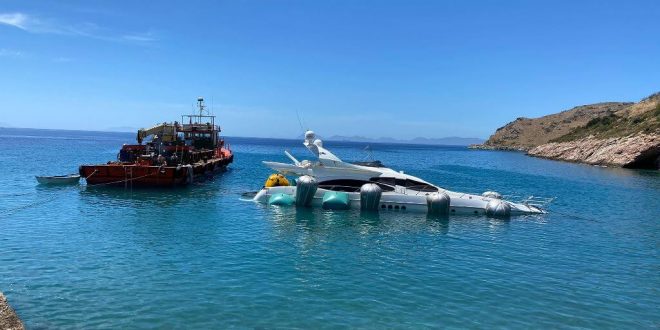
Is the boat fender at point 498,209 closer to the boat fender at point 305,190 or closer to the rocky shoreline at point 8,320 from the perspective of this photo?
the boat fender at point 305,190

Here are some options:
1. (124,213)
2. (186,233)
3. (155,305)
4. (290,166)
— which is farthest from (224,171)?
(155,305)

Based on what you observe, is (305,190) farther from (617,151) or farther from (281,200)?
(617,151)

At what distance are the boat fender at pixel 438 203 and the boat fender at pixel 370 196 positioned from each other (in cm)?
342

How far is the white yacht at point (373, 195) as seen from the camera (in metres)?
31.2

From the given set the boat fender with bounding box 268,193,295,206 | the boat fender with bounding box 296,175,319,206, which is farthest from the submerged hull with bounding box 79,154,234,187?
the boat fender with bounding box 296,175,319,206

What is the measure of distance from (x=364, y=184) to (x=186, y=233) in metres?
13.5

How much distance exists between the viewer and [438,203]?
3052cm

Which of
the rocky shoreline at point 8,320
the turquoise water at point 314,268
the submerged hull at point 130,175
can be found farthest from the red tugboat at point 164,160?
the rocky shoreline at point 8,320

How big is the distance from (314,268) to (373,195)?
13.8 metres

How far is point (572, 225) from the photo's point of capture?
1152 inches

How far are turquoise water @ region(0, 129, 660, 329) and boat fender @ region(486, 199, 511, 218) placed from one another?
0.93 m

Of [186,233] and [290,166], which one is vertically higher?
[290,166]

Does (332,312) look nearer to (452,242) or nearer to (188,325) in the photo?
(188,325)

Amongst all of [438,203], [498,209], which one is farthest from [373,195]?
[498,209]
